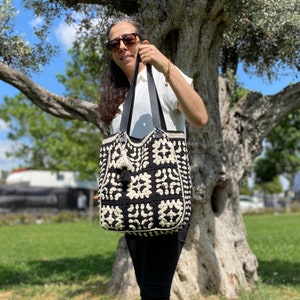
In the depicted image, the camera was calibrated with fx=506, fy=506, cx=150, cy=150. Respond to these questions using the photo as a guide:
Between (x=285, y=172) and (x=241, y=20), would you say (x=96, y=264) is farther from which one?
(x=285, y=172)

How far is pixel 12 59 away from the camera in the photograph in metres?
6.25

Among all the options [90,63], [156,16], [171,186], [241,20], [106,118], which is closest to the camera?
[171,186]

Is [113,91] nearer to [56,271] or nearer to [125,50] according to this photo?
[125,50]

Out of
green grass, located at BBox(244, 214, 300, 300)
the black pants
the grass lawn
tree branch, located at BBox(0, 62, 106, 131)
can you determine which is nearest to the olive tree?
tree branch, located at BBox(0, 62, 106, 131)

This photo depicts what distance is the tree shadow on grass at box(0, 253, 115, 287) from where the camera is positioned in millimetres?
7862

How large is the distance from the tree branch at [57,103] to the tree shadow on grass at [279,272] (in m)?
3.32

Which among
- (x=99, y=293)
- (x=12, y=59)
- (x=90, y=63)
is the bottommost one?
(x=99, y=293)

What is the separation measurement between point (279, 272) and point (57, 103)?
450cm

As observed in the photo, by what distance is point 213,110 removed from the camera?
5.74 m

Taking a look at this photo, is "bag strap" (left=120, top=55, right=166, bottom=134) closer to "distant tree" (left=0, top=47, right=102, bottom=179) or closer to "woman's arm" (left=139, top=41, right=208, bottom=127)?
"woman's arm" (left=139, top=41, right=208, bottom=127)

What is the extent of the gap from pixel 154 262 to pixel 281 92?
440 centimetres

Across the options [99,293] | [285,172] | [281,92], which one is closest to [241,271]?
[99,293]

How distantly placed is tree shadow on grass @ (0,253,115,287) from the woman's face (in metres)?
5.29

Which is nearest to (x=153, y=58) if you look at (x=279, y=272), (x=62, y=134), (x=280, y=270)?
(x=279, y=272)
